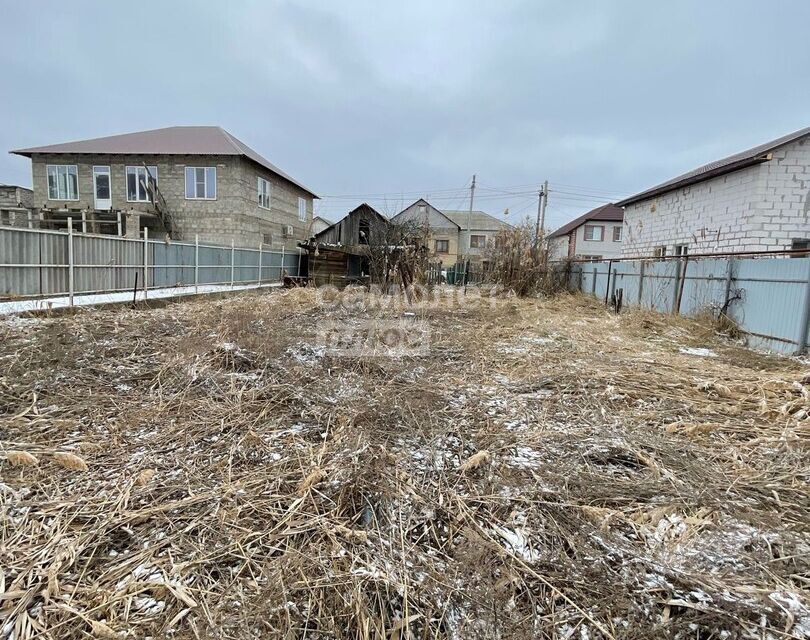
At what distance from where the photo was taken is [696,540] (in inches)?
70.5

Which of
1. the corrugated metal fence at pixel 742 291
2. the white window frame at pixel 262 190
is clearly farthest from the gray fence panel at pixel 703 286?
the white window frame at pixel 262 190

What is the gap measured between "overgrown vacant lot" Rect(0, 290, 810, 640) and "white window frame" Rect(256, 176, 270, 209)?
684 inches

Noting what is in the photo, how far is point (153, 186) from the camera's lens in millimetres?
18297

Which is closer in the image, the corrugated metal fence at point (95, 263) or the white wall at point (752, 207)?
the corrugated metal fence at point (95, 263)

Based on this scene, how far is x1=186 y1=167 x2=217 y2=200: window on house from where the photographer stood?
1850 centimetres

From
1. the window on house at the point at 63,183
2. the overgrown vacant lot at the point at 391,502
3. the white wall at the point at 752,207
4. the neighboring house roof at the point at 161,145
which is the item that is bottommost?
the overgrown vacant lot at the point at 391,502

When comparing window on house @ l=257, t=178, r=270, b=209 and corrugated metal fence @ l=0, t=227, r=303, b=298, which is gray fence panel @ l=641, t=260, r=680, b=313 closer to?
corrugated metal fence @ l=0, t=227, r=303, b=298

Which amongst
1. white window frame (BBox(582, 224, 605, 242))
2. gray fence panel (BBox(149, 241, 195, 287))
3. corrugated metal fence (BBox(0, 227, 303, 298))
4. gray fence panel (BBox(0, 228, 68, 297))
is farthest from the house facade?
white window frame (BBox(582, 224, 605, 242))

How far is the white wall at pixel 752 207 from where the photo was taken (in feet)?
30.9

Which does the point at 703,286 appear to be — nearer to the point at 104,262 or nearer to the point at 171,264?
the point at 104,262

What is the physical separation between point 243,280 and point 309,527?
52.0ft

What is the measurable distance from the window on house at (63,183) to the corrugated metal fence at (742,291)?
24219 millimetres

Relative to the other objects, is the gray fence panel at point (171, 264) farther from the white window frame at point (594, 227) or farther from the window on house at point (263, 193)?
the white window frame at point (594, 227)

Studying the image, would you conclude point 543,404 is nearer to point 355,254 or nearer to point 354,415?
point 354,415
